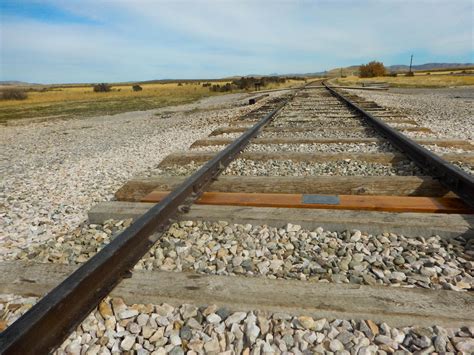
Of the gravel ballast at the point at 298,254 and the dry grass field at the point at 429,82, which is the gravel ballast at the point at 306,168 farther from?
the dry grass field at the point at 429,82

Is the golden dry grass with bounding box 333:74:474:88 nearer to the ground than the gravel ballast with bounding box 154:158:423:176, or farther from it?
farther from it

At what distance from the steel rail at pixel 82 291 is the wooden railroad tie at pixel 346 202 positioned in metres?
0.45

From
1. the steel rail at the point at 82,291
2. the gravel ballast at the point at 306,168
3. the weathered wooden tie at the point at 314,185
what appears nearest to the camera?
the steel rail at the point at 82,291

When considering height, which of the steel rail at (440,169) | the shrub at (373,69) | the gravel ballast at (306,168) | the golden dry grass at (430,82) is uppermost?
the shrub at (373,69)

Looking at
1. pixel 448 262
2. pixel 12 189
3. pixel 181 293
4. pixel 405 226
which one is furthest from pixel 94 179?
pixel 448 262

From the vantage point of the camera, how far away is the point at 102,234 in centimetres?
243

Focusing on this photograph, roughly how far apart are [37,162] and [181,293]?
5.67m

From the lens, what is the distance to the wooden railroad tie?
7.79ft

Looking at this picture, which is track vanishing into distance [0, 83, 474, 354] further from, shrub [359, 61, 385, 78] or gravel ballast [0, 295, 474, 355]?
shrub [359, 61, 385, 78]

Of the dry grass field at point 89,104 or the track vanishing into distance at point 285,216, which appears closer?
the track vanishing into distance at point 285,216

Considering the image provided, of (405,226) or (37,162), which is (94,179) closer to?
(37,162)

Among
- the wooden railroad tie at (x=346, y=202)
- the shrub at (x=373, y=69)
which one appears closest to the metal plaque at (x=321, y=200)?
the wooden railroad tie at (x=346, y=202)

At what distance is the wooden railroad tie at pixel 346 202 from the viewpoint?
238 centimetres

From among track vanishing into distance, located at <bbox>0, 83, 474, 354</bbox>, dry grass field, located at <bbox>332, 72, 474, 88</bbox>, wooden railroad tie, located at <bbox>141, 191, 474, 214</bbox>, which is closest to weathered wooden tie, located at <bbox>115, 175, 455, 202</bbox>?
track vanishing into distance, located at <bbox>0, 83, 474, 354</bbox>
